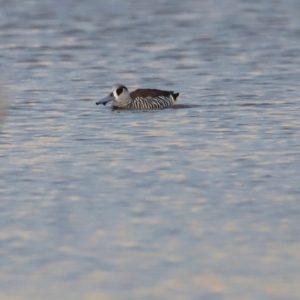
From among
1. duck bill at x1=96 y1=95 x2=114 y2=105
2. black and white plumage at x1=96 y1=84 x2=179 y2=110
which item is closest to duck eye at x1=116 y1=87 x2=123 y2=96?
black and white plumage at x1=96 y1=84 x2=179 y2=110

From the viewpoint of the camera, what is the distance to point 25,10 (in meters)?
29.6

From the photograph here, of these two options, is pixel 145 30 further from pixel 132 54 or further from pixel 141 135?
pixel 141 135

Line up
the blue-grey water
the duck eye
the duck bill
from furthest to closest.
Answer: the duck eye
the duck bill
the blue-grey water

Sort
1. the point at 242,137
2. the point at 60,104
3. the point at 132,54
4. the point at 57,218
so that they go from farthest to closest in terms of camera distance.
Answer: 1. the point at 132,54
2. the point at 60,104
3. the point at 242,137
4. the point at 57,218

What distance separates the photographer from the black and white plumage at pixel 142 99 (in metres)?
17.0

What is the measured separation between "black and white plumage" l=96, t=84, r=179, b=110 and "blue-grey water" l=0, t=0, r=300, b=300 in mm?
271

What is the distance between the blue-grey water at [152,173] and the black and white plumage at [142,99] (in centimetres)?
27

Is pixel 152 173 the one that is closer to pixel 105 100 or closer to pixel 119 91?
pixel 105 100

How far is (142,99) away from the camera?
Answer: 17.1m

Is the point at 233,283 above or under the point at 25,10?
under

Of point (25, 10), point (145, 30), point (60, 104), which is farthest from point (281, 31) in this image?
point (60, 104)

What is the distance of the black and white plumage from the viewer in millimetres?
16969

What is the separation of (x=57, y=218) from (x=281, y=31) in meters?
16.2

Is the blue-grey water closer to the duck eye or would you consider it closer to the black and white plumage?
the black and white plumage
